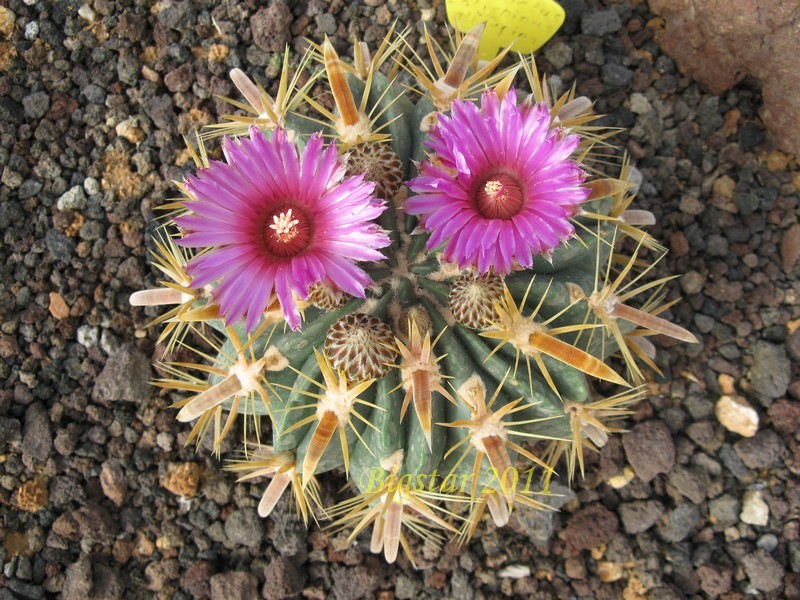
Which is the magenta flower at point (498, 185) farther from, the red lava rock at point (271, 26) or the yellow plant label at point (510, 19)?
the red lava rock at point (271, 26)

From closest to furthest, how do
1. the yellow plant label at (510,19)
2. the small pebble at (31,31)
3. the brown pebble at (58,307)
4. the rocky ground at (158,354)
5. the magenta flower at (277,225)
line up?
the magenta flower at (277,225)
the yellow plant label at (510,19)
the rocky ground at (158,354)
the brown pebble at (58,307)
the small pebble at (31,31)

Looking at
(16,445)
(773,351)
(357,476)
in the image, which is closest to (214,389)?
(357,476)

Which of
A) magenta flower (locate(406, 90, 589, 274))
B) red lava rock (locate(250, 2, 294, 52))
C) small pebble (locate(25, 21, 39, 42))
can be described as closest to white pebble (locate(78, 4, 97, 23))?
small pebble (locate(25, 21, 39, 42))

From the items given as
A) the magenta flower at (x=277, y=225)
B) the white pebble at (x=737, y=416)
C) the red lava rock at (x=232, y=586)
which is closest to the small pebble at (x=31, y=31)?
the magenta flower at (x=277, y=225)

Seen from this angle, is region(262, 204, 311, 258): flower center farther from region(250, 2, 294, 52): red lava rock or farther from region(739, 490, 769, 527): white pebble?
region(739, 490, 769, 527): white pebble

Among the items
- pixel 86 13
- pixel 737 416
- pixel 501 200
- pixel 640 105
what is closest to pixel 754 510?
pixel 737 416

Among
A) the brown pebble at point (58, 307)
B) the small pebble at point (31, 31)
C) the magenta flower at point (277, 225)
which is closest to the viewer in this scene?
the magenta flower at point (277, 225)

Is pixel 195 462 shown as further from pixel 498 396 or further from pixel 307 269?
pixel 307 269

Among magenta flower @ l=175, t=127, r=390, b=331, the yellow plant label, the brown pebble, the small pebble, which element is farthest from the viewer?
the small pebble
